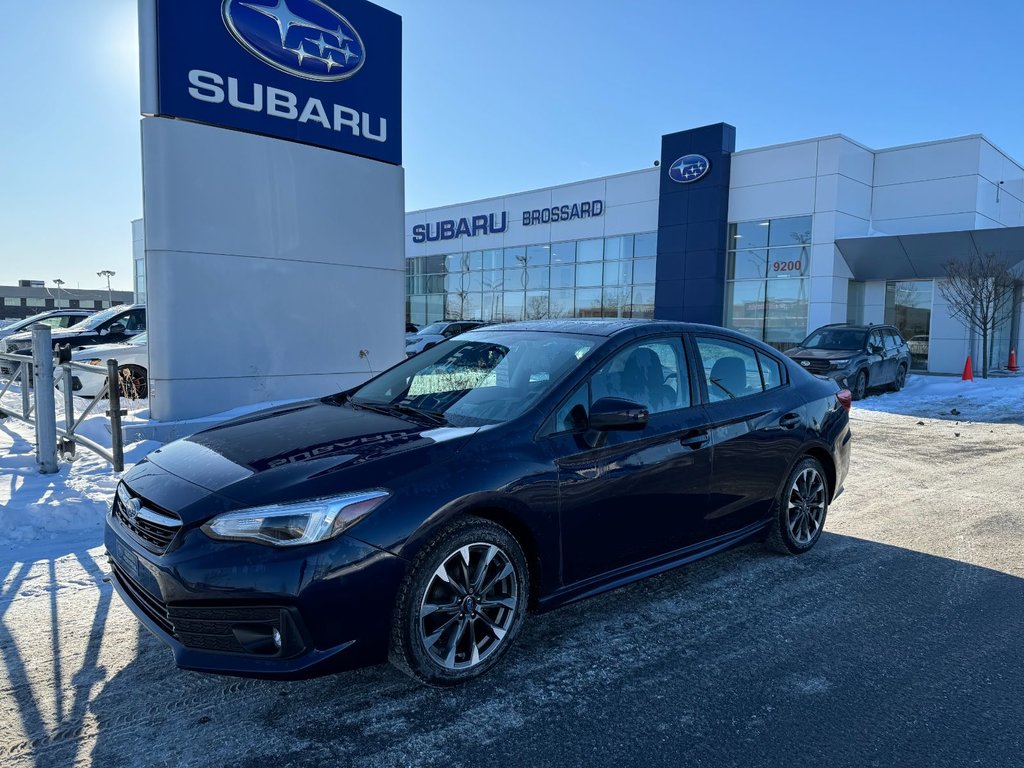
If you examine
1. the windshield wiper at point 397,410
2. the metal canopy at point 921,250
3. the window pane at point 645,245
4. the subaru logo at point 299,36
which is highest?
the subaru logo at point 299,36

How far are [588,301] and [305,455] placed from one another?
1110 inches

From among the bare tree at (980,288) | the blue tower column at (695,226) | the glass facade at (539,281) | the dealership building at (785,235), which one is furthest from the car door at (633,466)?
the glass facade at (539,281)

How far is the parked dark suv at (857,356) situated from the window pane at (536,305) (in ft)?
53.4

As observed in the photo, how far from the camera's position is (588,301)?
1216 inches

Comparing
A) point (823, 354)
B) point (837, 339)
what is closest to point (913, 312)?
point (837, 339)

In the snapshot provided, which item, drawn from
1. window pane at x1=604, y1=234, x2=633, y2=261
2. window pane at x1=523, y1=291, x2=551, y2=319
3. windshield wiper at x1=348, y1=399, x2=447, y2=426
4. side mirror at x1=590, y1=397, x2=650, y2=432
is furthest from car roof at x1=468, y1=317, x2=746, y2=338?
window pane at x1=523, y1=291, x2=551, y2=319

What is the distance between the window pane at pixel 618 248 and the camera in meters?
29.0

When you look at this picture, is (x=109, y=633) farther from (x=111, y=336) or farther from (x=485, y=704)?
(x=111, y=336)

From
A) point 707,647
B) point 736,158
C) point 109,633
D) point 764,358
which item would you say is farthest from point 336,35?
point 736,158

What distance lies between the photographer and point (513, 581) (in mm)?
3402

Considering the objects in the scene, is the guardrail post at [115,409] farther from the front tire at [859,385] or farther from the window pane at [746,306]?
the window pane at [746,306]

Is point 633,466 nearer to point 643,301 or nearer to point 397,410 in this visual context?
point 397,410

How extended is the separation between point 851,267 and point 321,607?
24670 mm

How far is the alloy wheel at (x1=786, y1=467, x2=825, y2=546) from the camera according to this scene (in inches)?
201
